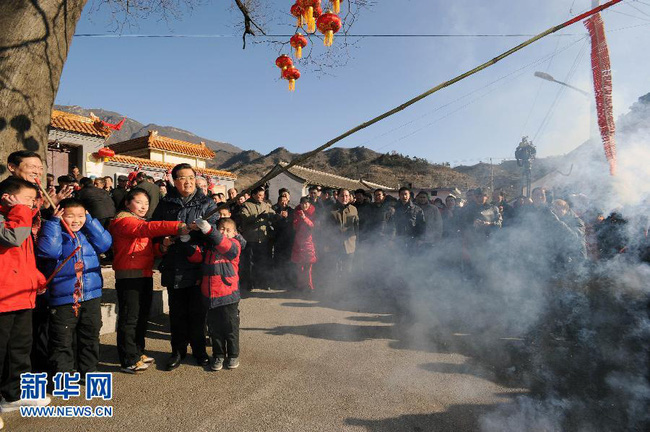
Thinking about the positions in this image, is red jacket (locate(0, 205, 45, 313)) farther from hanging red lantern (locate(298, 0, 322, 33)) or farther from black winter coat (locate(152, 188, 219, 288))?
hanging red lantern (locate(298, 0, 322, 33))

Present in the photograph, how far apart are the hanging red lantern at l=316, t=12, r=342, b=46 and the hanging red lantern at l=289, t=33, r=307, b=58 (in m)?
1.21

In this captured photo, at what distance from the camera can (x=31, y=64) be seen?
357 cm

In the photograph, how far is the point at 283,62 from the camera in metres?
6.29

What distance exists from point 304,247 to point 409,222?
2108 millimetres

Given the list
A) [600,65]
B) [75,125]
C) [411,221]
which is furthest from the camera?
[600,65]

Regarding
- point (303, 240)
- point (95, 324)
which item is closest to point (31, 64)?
point (95, 324)

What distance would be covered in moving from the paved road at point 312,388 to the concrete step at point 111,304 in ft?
0.59

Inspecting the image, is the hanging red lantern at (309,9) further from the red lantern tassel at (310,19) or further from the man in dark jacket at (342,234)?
the man in dark jacket at (342,234)

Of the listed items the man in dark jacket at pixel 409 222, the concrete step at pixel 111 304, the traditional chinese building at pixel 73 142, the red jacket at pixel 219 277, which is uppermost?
the traditional chinese building at pixel 73 142

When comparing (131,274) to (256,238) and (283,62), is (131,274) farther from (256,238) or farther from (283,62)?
(283,62)

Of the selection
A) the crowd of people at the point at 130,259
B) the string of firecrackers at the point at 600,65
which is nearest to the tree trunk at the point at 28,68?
the crowd of people at the point at 130,259

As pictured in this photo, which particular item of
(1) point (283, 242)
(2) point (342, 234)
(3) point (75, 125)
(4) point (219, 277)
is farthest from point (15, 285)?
(3) point (75, 125)

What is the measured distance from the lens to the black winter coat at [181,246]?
3635 millimetres

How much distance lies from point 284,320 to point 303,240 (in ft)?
6.69
